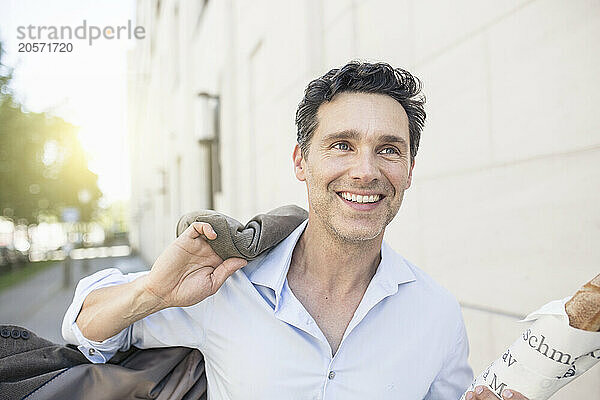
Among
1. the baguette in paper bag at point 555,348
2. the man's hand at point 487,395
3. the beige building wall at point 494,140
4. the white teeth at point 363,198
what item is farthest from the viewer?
the beige building wall at point 494,140

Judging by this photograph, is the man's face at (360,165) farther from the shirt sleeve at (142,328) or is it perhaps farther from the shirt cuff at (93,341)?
the shirt cuff at (93,341)

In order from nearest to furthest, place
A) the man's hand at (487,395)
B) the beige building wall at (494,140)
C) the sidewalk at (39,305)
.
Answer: the man's hand at (487,395), the beige building wall at (494,140), the sidewalk at (39,305)

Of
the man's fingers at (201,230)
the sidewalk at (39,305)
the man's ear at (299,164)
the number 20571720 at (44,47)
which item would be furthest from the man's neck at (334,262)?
the sidewalk at (39,305)

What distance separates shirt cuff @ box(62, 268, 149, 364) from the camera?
1447 millimetres

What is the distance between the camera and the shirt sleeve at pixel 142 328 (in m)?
1.47

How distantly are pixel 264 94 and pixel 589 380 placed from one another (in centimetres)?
366

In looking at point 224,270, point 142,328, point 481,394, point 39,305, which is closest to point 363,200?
point 224,270

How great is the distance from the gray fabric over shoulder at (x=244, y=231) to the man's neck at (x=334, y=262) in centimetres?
9

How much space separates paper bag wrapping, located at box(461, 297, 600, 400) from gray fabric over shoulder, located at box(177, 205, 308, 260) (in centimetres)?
69

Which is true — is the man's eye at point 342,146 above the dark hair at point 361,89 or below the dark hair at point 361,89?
below

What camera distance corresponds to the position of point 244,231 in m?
1.48

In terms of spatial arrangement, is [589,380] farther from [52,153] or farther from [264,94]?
[52,153]

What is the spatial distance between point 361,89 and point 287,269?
545 mm

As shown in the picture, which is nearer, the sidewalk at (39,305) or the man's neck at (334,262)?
the man's neck at (334,262)
